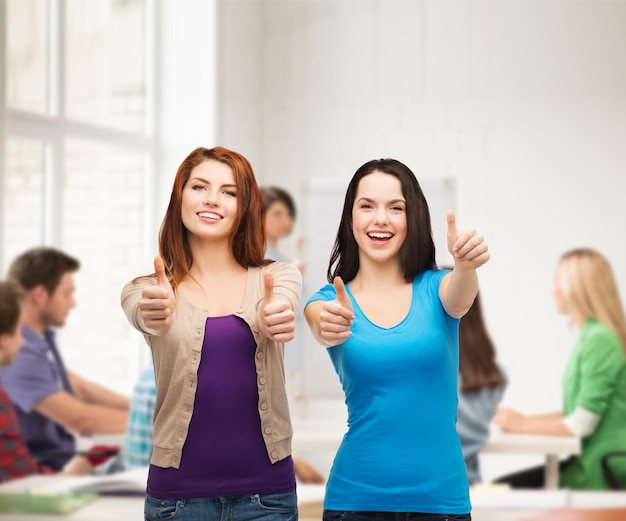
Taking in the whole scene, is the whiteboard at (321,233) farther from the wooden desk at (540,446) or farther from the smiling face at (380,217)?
the smiling face at (380,217)

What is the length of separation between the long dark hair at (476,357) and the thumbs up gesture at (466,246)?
216cm

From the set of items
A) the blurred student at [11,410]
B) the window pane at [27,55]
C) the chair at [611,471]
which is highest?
the window pane at [27,55]

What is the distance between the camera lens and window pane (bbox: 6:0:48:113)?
4.04 meters

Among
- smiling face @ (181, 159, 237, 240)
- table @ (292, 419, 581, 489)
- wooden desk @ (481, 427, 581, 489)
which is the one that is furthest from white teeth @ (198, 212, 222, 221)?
wooden desk @ (481, 427, 581, 489)

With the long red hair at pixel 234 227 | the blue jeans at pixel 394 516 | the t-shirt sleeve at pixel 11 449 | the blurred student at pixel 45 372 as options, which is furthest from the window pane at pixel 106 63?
the blue jeans at pixel 394 516

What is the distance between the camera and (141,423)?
3607 mm

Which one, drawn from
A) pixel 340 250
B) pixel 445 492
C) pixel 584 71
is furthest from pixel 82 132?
pixel 445 492

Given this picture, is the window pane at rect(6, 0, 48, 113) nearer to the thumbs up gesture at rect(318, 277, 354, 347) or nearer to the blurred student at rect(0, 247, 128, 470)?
the blurred student at rect(0, 247, 128, 470)

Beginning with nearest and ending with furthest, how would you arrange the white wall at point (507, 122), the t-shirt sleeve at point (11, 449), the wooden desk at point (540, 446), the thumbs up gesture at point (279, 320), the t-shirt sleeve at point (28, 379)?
the thumbs up gesture at point (279, 320), the t-shirt sleeve at point (11, 449), the t-shirt sleeve at point (28, 379), the wooden desk at point (540, 446), the white wall at point (507, 122)

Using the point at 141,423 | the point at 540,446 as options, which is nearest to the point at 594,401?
the point at 540,446

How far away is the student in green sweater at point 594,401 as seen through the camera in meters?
3.89

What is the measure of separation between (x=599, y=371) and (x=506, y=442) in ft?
1.75

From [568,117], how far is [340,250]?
373 centimetres

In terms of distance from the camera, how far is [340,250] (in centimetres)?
175
